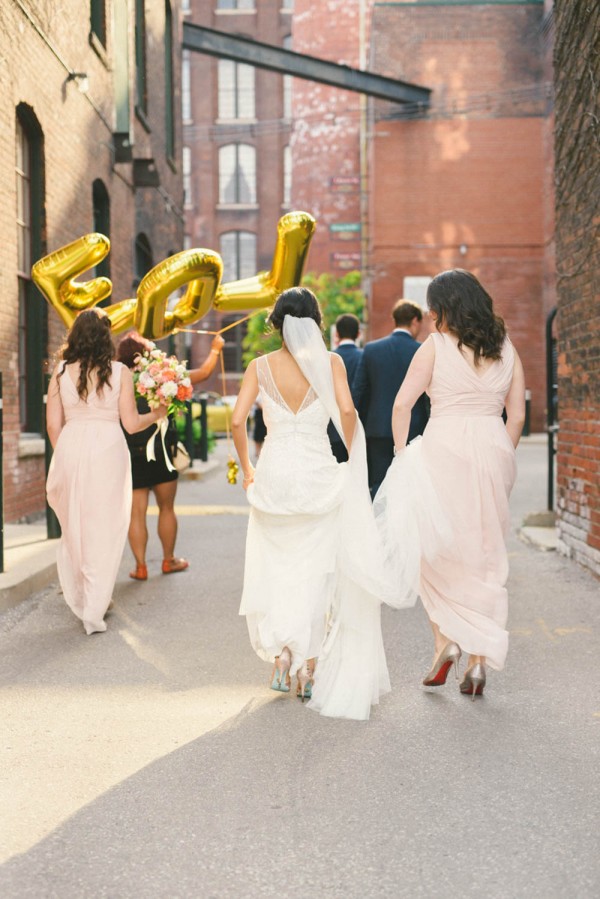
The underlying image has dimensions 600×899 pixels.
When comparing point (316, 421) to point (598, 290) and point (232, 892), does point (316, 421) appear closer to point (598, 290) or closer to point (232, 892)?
point (232, 892)

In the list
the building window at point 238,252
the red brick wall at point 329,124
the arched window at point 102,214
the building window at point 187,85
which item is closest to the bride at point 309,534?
the arched window at point 102,214

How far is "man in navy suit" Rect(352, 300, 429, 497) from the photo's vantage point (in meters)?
8.38

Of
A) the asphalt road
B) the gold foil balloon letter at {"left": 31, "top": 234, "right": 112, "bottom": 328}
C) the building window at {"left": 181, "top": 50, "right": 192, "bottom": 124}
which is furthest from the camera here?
the building window at {"left": 181, "top": 50, "right": 192, "bottom": 124}

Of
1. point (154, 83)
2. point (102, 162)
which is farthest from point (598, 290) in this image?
point (154, 83)

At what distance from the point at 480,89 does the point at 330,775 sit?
34.8 metres

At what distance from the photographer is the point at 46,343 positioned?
12.2 metres

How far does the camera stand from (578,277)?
28.7 ft

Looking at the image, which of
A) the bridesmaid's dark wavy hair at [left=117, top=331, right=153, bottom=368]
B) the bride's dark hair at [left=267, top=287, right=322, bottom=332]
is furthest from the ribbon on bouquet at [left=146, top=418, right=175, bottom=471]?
the bride's dark hair at [left=267, top=287, right=322, bottom=332]

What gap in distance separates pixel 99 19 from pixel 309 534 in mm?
11751

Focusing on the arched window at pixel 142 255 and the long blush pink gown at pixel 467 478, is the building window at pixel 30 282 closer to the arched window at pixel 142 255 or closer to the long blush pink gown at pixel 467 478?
the arched window at pixel 142 255

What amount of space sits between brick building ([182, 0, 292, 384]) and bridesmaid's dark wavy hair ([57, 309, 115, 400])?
4602 centimetres

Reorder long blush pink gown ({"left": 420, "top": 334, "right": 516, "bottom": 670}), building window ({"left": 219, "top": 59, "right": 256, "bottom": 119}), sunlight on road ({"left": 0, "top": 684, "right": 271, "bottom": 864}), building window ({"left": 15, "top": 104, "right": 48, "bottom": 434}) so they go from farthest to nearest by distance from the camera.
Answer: building window ({"left": 219, "top": 59, "right": 256, "bottom": 119})
building window ({"left": 15, "top": 104, "right": 48, "bottom": 434})
long blush pink gown ({"left": 420, "top": 334, "right": 516, "bottom": 670})
sunlight on road ({"left": 0, "top": 684, "right": 271, "bottom": 864})

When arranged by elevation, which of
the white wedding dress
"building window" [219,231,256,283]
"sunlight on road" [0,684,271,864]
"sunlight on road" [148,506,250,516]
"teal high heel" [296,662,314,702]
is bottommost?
"sunlight on road" [0,684,271,864]

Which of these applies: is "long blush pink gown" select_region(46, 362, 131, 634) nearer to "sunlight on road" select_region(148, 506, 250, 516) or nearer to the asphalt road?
the asphalt road
